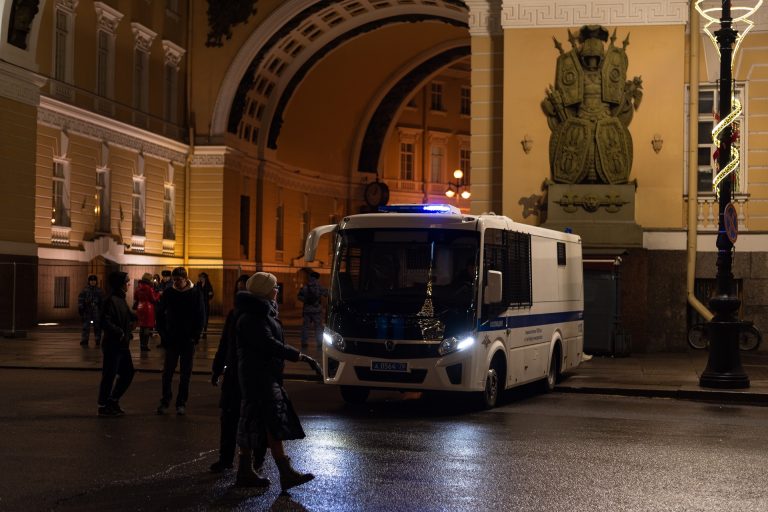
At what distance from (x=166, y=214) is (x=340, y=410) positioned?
32.7 metres

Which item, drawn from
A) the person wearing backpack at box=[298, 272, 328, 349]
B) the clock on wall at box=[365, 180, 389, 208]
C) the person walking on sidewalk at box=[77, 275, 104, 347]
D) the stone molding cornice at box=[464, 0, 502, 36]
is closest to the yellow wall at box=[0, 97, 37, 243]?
the person walking on sidewalk at box=[77, 275, 104, 347]

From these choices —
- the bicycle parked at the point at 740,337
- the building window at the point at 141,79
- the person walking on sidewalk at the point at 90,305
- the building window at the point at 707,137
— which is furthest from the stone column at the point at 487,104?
the building window at the point at 141,79

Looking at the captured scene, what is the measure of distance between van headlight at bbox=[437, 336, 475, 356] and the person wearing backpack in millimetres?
10961

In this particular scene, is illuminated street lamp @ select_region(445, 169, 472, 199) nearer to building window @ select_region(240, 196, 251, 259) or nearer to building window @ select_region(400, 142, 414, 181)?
building window @ select_region(400, 142, 414, 181)

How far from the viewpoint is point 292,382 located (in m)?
20.0

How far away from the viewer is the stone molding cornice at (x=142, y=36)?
4359cm

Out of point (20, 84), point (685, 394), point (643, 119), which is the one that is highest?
point (20, 84)

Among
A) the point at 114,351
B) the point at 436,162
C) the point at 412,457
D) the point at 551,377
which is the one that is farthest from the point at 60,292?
the point at 436,162

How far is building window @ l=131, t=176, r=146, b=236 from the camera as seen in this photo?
144 feet

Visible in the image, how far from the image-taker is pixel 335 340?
15.4m

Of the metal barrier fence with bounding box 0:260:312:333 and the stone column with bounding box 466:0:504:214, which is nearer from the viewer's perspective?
the stone column with bounding box 466:0:504:214

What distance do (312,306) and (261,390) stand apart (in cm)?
1721

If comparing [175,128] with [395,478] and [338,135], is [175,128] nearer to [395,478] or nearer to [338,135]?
[338,135]

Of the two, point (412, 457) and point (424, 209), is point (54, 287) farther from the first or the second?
point (412, 457)
